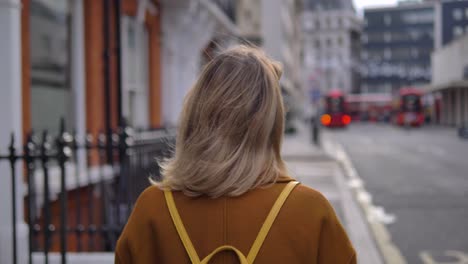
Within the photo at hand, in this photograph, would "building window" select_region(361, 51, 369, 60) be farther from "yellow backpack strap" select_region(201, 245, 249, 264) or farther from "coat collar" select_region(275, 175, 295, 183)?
"yellow backpack strap" select_region(201, 245, 249, 264)

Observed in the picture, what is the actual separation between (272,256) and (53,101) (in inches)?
238

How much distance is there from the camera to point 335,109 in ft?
181

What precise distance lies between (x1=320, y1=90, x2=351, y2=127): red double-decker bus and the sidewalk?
34.2m

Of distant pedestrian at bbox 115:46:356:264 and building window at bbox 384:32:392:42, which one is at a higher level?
building window at bbox 384:32:392:42

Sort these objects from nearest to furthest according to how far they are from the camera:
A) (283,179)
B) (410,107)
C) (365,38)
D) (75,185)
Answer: (283,179)
(75,185)
(410,107)
(365,38)

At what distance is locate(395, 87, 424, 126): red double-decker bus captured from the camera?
49688 mm

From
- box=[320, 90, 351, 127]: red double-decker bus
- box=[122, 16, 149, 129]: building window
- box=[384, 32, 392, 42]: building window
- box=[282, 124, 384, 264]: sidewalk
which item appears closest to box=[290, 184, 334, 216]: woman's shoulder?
box=[282, 124, 384, 264]: sidewalk

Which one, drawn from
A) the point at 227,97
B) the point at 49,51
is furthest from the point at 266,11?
the point at 227,97

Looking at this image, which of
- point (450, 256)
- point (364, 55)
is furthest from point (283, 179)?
point (364, 55)

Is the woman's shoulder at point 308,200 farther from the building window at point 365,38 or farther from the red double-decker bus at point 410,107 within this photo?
the building window at point 365,38

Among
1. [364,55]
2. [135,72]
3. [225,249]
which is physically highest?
[364,55]

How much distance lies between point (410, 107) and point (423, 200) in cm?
4108

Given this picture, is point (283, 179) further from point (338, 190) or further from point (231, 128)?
point (338, 190)

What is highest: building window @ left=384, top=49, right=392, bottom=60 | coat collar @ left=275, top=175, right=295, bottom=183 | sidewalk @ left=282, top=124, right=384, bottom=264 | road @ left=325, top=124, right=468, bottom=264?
building window @ left=384, top=49, right=392, bottom=60
